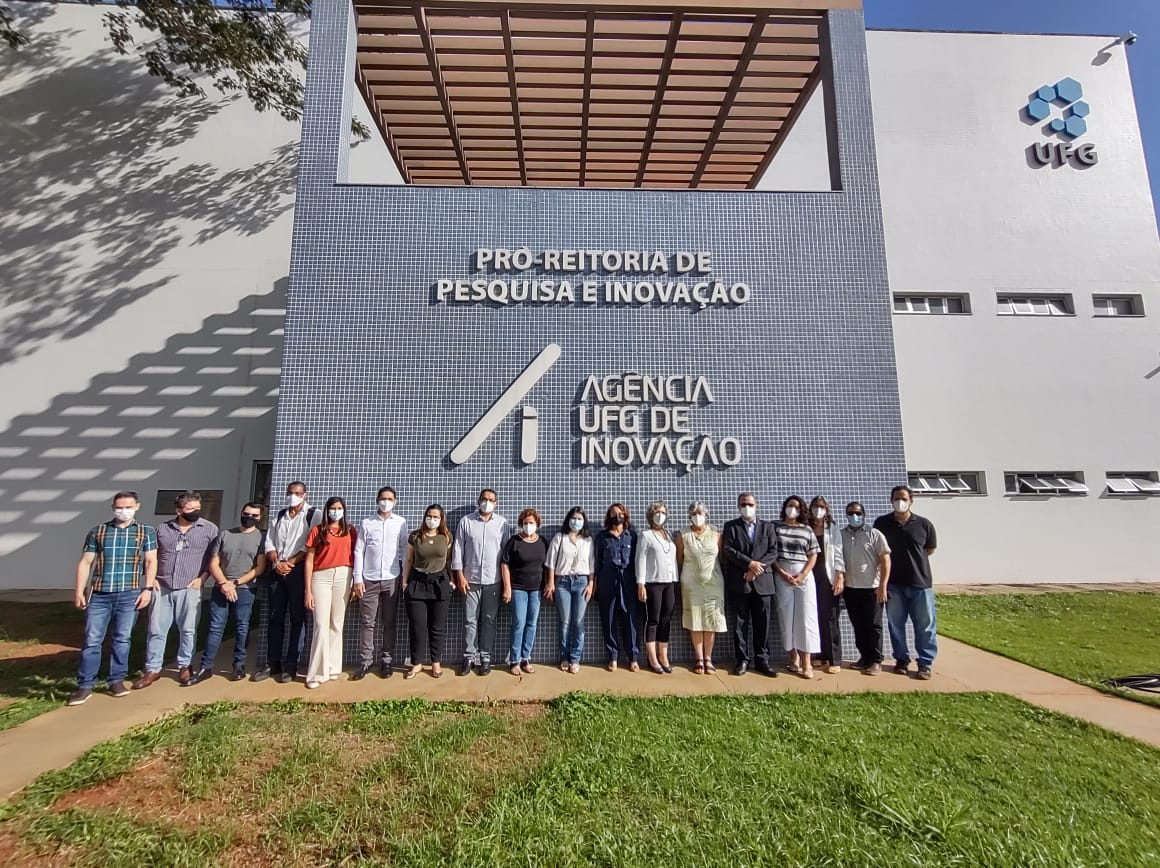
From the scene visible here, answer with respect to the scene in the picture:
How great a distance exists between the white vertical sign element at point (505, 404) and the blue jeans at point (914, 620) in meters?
3.82

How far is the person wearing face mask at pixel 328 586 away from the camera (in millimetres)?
4809

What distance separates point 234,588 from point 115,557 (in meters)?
0.91

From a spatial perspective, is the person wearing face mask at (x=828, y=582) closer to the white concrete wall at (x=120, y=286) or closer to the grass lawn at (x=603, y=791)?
the grass lawn at (x=603, y=791)

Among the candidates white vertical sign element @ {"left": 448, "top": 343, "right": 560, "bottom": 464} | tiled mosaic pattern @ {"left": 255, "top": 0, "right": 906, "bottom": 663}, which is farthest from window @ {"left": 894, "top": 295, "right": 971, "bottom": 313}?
white vertical sign element @ {"left": 448, "top": 343, "right": 560, "bottom": 464}

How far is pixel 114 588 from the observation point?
453 centimetres

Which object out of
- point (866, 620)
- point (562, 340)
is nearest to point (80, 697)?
point (562, 340)

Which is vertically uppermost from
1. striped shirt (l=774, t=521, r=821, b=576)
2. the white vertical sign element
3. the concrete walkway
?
the white vertical sign element

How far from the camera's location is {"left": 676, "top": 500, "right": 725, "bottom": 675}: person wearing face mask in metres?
5.06

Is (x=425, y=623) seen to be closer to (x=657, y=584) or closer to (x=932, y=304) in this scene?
(x=657, y=584)

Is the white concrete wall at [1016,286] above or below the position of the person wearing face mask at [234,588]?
above

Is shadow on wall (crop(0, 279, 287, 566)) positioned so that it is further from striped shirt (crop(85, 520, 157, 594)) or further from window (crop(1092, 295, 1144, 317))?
window (crop(1092, 295, 1144, 317))

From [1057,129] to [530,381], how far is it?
44.5 feet

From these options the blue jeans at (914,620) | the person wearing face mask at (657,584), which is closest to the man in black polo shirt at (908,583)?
the blue jeans at (914,620)

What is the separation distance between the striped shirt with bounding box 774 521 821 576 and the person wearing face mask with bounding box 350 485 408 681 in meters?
3.48
